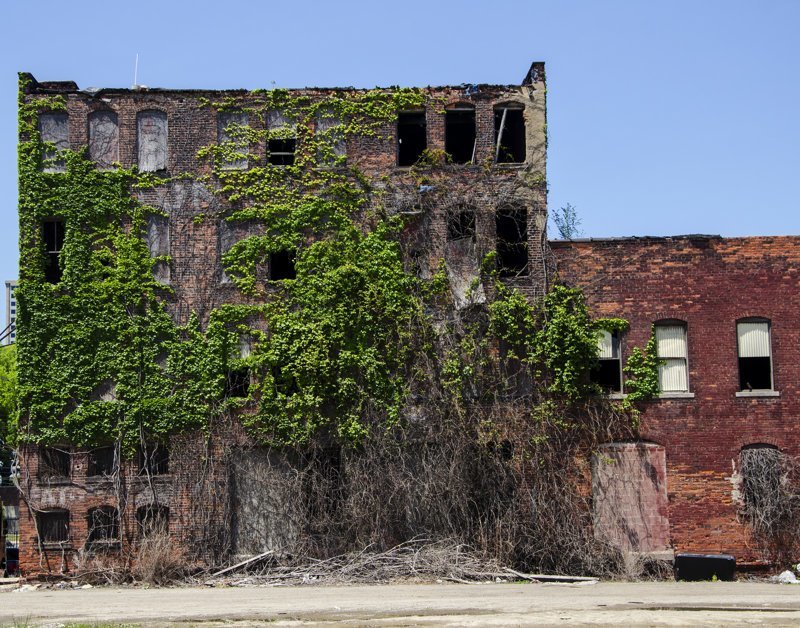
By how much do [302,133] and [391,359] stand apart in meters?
6.28

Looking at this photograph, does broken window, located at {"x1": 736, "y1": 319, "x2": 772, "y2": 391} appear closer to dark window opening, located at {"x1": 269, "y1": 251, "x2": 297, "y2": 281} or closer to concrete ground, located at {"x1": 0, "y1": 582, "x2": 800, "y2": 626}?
concrete ground, located at {"x1": 0, "y1": 582, "x2": 800, "y2": 626}

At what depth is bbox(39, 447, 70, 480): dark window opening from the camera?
25016mm

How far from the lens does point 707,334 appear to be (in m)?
25.6

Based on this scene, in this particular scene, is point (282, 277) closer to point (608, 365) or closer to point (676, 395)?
point (608, 365)

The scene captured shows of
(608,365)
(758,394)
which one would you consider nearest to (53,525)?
(608,365)

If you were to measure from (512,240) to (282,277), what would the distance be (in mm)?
6027

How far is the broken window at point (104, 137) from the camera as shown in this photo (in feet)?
86.2

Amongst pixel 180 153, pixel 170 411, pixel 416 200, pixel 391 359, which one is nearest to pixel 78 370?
pixel 170 411

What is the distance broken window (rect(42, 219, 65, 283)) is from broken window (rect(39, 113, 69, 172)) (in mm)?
1420

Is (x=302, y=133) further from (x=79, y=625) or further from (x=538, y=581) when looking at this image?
(x=79, y=625)

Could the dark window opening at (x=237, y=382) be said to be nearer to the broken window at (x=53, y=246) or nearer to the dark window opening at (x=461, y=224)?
the broken window at (x=53, y=246)

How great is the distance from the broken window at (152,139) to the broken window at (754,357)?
1527 centimetres

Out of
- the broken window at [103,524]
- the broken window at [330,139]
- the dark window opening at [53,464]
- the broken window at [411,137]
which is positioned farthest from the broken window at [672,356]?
the dark window opening at [53,464]

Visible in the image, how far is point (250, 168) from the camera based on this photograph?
86.2ft
